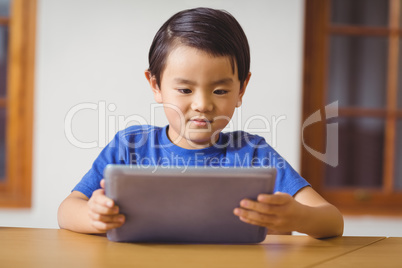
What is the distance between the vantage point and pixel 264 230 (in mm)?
798

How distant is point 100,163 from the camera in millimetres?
1129

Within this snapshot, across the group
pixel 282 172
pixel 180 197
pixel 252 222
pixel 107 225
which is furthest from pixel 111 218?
pixel 282 172

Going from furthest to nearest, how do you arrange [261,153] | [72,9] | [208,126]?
[72,9]
[261,153]
[208,126]

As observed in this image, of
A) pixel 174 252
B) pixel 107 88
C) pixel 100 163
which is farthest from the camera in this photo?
pixel 107 88

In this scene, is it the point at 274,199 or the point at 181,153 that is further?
the point at 181,153

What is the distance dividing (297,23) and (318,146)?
629 mm

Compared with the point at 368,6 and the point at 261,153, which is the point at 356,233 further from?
the point at 261,153

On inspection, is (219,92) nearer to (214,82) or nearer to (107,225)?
(214,82)

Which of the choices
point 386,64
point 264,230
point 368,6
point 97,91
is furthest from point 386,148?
point 264,230

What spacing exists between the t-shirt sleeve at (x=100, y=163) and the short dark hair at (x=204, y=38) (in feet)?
0.62

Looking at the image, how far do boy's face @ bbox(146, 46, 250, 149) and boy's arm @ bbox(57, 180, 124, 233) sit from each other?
0.29 metres

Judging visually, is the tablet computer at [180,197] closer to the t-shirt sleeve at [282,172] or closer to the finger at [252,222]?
the finger at [252,222]

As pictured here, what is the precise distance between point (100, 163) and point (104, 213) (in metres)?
0.42

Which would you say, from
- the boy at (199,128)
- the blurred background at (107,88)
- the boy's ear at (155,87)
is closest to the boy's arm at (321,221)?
the boy at (199,128)
